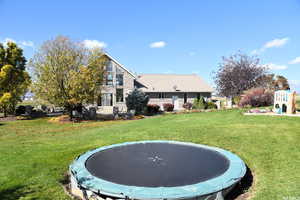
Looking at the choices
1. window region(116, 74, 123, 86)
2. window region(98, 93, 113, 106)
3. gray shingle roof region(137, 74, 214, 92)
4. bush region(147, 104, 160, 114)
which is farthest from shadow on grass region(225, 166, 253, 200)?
gray shingle roof region(137, 74, 214, 92)

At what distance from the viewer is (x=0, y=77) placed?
57.4ft

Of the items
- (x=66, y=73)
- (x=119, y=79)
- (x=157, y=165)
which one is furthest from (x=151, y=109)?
(x=157, y=165)

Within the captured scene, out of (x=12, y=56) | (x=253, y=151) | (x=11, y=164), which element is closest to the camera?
(x=11, y=164)

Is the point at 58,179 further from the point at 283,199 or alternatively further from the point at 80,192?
the point at 283,199

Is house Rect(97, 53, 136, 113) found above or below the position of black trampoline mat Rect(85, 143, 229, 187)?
above

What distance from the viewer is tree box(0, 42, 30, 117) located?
17.7m

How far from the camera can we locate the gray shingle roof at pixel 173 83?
26.9 meters

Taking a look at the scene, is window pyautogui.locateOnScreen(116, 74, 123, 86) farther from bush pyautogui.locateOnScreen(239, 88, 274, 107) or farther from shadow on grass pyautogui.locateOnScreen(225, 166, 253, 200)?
shadow on grass pyautogui.locateOnScreen(225, 166, 253, 200)

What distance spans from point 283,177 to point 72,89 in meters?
15.6

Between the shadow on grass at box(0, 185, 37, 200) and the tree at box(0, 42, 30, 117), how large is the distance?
53.9 feet

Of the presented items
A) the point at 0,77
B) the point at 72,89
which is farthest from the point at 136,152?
the point at 0,77

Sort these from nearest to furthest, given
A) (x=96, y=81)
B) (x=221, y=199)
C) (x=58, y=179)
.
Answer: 1. (x=221, y=199)
2. (x=58, y=179)
3. (x=96, y=81)

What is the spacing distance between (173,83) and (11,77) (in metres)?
Result: 19.9

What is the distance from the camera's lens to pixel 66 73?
1681 centimetres
